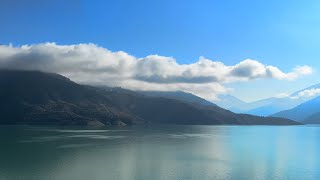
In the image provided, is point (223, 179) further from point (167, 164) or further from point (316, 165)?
point (316, 165)

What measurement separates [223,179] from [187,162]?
28.6 metres

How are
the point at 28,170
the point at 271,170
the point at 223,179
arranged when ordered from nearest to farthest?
the point at 223,179
the point at 28,170
the point at 271,170

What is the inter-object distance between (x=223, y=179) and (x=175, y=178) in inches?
429

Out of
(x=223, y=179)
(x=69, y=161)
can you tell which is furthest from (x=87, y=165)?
(x=223, y=179)

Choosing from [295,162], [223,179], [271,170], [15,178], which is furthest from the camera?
[295,162]

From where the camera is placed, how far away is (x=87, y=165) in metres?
101

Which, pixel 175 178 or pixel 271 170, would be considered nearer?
pixel 175 178

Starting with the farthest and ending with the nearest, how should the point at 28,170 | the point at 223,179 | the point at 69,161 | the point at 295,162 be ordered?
1. the point at 295,162
2. the point at 69,161
3. the point at 28,170
4. the point at 223,179

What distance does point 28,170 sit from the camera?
91062mm

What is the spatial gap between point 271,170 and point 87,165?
48.9 metres

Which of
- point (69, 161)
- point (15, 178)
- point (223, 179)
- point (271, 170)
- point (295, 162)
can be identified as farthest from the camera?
point (295, 162)

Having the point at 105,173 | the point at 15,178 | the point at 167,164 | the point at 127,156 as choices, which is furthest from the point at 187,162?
the point at 15,178

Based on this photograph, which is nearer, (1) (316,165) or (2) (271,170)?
(2) (271,170)

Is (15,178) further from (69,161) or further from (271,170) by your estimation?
(271,170)
